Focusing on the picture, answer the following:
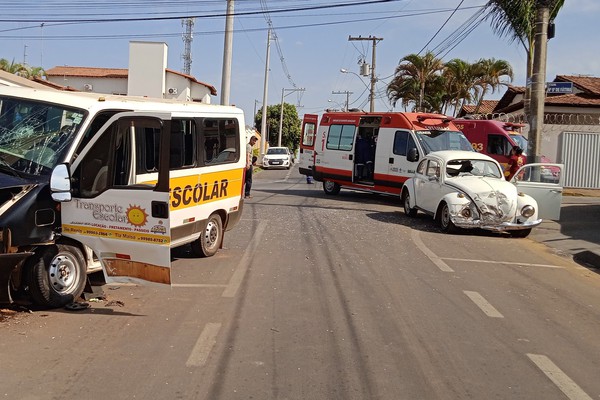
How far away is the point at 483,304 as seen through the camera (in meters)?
7.61

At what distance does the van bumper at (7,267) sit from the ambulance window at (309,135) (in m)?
18.3

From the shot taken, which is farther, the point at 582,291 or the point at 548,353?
the point at 582,291

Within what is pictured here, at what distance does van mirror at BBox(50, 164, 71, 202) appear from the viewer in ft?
20.5

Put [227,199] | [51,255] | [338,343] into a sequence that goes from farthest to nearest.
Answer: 1. [227,199]
2. [51,255]
3. [338,343]

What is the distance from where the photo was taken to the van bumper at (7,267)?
5.94 m

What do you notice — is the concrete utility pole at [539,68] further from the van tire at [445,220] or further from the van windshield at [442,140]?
the van tire at [445,220]

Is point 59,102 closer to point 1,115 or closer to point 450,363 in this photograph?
point 1,115

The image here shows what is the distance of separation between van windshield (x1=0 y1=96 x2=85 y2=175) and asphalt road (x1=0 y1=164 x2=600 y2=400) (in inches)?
61.6

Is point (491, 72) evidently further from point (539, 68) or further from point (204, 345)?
point (204, 345)

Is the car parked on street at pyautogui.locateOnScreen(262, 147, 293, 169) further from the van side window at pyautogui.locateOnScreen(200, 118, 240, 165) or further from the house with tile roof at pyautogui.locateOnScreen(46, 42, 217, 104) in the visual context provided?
the van side window at pyautogui.locateOnScreen(200, 118, 240, 165)

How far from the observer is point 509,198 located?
42.9 ft

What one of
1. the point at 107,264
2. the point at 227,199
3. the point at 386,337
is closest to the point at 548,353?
the point at 386,337

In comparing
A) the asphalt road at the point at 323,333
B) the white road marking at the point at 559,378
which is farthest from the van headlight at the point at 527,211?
the white road marking at the point at 559,378

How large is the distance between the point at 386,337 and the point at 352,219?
912cm
